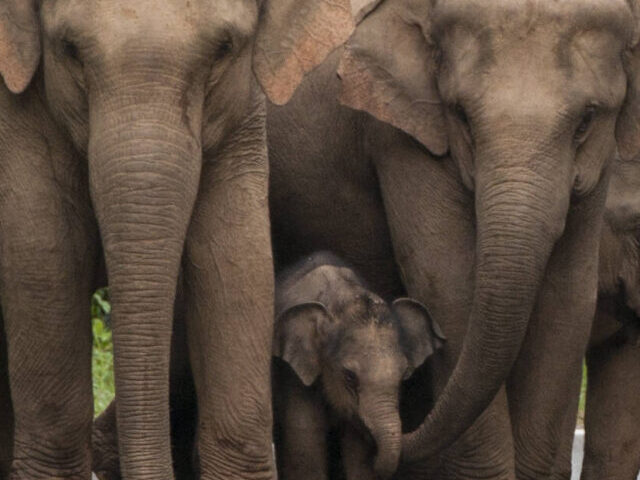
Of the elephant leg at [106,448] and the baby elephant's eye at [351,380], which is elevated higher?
the baby elephant's eye at [351,380]

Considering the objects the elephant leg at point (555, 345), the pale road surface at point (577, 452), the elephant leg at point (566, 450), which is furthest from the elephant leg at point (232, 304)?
the pale road surface at point (577, 452)

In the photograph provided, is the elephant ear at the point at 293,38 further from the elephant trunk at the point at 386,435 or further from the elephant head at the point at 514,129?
the elephant trunk at the point at 386,435

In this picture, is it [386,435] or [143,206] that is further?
[386,435]

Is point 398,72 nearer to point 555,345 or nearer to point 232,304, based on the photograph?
point 555,345

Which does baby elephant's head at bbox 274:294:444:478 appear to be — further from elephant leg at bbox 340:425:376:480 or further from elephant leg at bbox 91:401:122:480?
elephant leg at bbox 91:401:122:480

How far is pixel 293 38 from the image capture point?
9258mm

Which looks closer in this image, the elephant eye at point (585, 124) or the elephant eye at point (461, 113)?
the elephant eye at point (585, 124)

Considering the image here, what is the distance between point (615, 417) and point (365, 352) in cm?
179

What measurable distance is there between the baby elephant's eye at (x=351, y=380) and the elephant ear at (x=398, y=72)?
0.82m

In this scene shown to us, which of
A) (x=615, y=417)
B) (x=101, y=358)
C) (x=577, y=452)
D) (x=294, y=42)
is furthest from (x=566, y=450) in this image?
(x=101, y=358)

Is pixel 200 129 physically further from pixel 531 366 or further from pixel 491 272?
pixel 531 366

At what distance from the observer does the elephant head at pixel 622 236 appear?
432 inches

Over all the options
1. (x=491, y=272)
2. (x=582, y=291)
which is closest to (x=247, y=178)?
(x=491, y=272)

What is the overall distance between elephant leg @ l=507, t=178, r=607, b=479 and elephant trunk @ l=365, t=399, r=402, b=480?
546 mm
